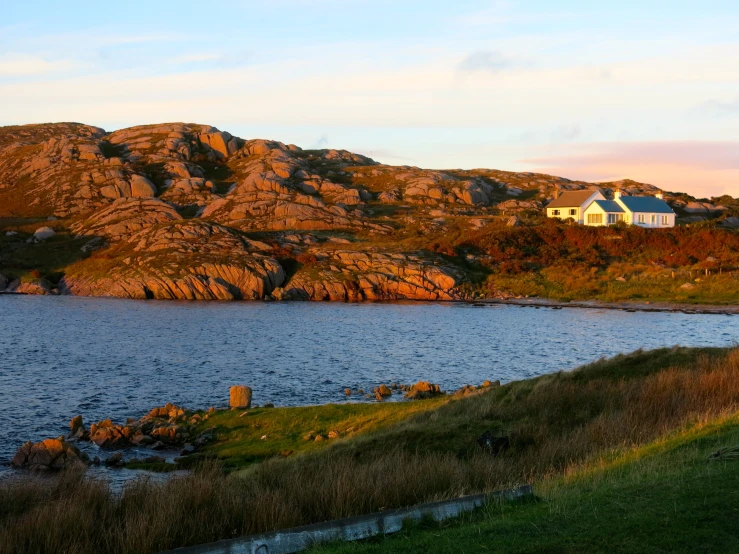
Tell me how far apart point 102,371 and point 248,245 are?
71.7 m

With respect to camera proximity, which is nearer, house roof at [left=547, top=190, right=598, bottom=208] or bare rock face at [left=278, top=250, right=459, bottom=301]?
bare rock face at [left=278, top=250, right=459, bottom=301]

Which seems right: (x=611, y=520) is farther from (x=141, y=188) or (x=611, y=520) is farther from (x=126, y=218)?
(x=141, y=188)

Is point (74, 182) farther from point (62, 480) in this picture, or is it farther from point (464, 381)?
point (62, 480)

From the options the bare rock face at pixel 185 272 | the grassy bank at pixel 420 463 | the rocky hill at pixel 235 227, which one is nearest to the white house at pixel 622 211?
the rocky hill at pixel 235 227

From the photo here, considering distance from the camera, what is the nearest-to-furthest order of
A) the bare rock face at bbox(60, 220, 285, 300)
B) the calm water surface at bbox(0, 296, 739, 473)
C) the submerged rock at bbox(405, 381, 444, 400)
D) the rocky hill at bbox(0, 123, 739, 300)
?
the submerged rock at bbox(405, 381, 444, 400), the calm water surface at bbox(0, 296, 739, 473), the bare rock face at bbox(60, 220, 285, 300), the rocky hill at bbox(0, 123, 739, 300)

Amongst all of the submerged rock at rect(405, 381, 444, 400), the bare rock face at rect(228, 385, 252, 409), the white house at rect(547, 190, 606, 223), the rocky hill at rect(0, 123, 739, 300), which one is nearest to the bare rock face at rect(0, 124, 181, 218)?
the rocky hill at rect(0, 123, 739, 300)

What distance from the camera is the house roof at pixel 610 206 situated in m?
136

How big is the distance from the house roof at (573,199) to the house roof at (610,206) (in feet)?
16.8

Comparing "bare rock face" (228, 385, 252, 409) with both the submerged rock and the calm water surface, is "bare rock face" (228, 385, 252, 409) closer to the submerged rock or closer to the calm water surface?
the calm water surface

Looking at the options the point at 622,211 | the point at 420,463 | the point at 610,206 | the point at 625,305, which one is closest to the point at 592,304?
the point at 625,305

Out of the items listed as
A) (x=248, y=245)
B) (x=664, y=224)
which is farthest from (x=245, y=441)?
(x=664, y=224)

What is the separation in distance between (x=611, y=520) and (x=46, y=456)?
23.7m

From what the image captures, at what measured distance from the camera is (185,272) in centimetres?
11000

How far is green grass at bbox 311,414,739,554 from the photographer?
9.98 metres
